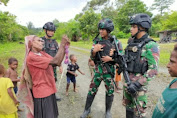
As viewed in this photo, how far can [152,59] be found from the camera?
Answer: 1946 mm

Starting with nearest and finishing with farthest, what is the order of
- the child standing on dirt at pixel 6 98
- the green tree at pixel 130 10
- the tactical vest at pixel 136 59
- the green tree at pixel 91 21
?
1. the tactical vest at pixel 136 59
2. the child standing on dirt at pixel 6 98
3. the green tree at pixel 91 21
4. the green tree at pixel 130 10

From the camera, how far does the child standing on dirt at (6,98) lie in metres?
2.25

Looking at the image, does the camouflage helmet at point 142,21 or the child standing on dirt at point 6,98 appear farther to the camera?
the child standing on dirt at point 6,98

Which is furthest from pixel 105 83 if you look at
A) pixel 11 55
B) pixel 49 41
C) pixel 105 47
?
pixel 11 55

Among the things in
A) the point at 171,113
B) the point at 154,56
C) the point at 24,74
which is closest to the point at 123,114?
the point at 154,56

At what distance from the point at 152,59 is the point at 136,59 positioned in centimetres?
23

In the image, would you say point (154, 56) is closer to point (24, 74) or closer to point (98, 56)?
point (98, 56)

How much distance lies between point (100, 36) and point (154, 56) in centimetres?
124

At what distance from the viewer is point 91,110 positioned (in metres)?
3.28

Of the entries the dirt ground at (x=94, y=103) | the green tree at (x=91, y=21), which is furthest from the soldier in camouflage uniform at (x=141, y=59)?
the green tree at (x=91, y=21)

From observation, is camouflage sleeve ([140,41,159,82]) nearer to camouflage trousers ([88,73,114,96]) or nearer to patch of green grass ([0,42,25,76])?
camouflage trousers ([88,73,114,96])

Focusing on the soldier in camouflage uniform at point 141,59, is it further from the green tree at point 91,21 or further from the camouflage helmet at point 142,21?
the green tree at point 91,21

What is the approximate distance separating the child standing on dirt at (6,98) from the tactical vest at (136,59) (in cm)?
207

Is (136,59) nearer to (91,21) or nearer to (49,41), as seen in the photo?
(49,41)
